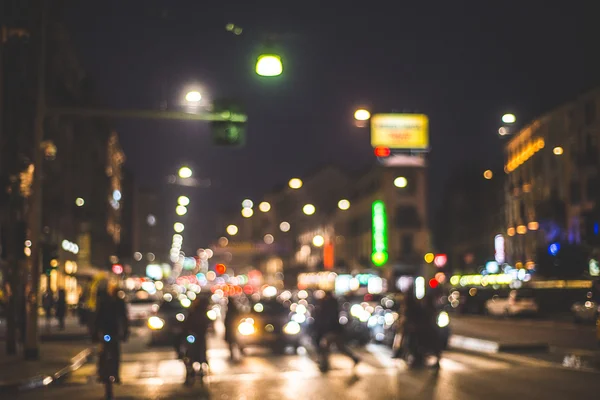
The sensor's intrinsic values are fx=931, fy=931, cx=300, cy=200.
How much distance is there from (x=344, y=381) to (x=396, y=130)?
2282 centimetres

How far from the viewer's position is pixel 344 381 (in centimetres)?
1770

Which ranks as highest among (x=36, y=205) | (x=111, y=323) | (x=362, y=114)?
(x=362, y=114)

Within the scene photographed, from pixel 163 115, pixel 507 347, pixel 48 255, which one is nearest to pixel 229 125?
pixel 163 115

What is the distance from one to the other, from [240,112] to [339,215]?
92.0 meters

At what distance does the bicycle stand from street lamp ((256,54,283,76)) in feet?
16.6

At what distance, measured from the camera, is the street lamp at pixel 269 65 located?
15.3 metres

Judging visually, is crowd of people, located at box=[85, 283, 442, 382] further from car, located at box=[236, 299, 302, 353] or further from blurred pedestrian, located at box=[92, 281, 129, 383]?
car, located at box=[236, 299, 302, 353]

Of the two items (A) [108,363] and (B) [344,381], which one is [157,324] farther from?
(A) [108,363]

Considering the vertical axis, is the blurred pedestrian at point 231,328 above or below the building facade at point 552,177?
below

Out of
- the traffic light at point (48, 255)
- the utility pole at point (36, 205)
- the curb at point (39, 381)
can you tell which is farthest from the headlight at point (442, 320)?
the traffic light at point (48, 255)

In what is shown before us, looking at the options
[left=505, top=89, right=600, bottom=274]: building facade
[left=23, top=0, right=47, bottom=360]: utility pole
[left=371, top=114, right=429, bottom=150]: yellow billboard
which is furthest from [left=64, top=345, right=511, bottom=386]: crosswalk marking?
[left=505, top=89, right=600, bottom=274]: building facade

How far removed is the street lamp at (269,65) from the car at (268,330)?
12.5 metres

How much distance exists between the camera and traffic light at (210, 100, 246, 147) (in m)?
19.6

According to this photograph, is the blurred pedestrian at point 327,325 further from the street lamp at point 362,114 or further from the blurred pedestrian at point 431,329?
the street lamp at point 362,114
